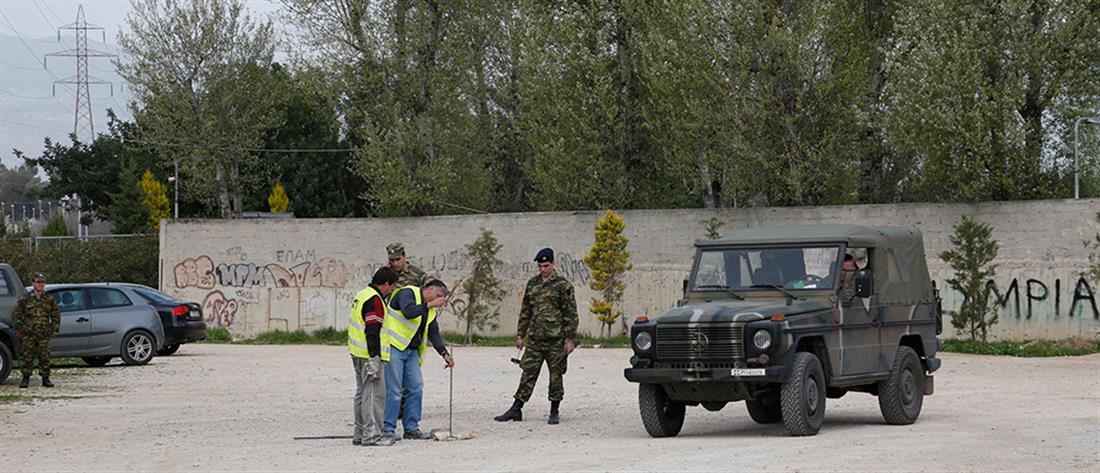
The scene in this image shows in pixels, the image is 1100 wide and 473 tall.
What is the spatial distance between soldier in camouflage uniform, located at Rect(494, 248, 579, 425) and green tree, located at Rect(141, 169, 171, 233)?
180 feet

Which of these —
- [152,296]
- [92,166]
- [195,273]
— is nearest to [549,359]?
[152,296]

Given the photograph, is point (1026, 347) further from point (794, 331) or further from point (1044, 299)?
point (794, 331)

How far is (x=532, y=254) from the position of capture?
38.2m

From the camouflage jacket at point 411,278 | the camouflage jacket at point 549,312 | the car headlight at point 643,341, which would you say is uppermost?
the camouflage jacket at point 411,278

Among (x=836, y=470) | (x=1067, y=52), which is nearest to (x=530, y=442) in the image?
(x=836, y=470)

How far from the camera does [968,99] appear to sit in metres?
32.9

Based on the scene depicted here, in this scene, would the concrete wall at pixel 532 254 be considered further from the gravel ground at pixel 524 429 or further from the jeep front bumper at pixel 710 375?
the jeep front bumper at pixel 710 375

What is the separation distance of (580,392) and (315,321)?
20.1m

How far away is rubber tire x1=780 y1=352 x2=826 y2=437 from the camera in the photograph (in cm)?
1469

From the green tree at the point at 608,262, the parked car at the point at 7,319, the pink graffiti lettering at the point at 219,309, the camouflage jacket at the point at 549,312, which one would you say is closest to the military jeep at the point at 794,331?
the camouflage jacket at the point at 549,312

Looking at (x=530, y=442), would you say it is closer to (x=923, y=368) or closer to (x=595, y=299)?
(x=923, y=368)

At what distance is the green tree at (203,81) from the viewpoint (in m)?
56.7

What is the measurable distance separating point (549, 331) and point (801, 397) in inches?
132

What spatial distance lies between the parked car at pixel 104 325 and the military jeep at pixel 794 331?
1492cm
